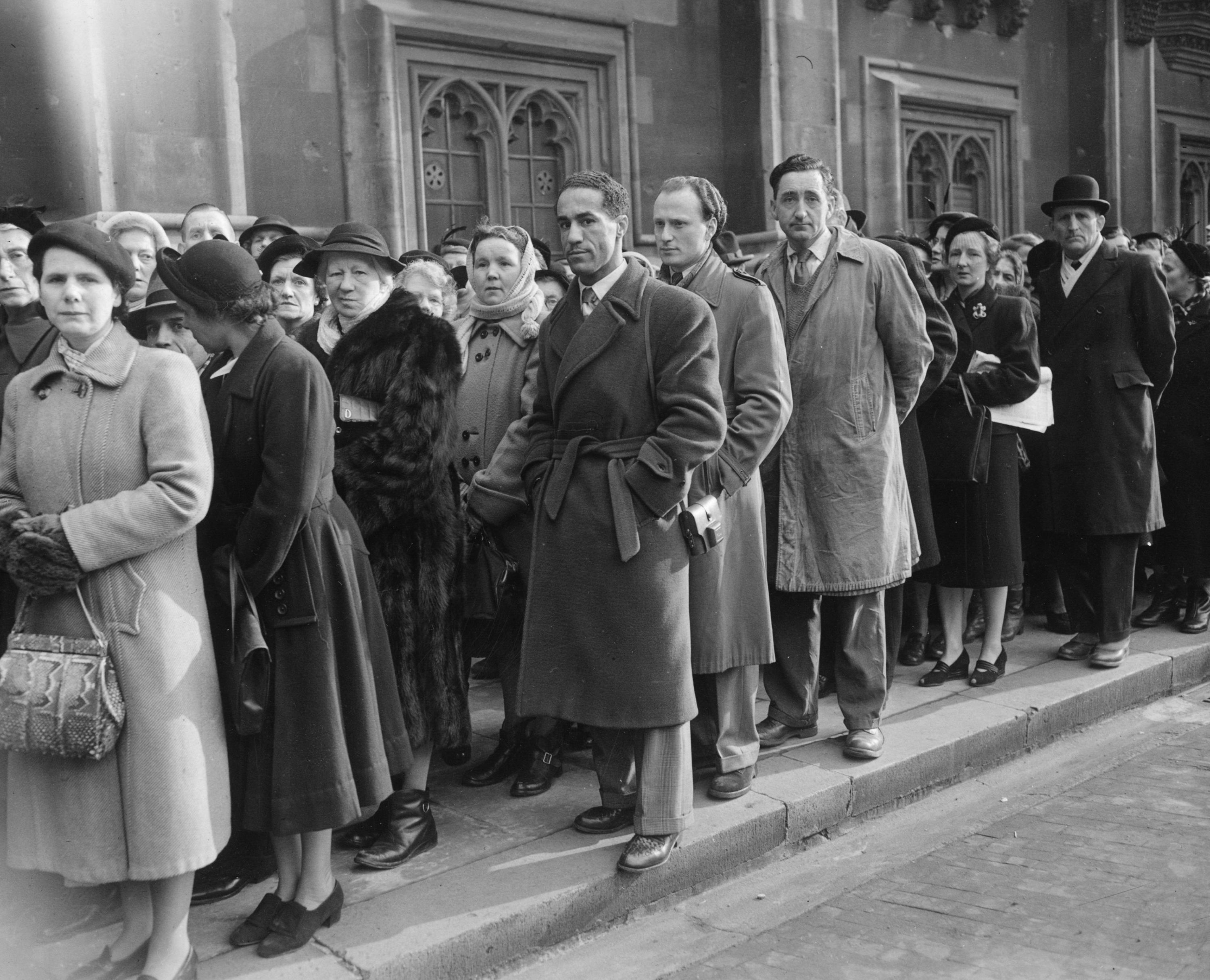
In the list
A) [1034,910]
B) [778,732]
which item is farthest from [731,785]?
[1034,910]

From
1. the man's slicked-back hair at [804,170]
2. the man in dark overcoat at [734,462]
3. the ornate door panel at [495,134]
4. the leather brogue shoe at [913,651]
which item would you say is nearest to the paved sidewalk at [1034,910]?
the man in dark overcoat at [734,462]

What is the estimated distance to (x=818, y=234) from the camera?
4938 mm

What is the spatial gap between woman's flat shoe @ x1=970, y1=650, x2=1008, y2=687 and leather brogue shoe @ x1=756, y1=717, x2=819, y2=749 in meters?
1.05

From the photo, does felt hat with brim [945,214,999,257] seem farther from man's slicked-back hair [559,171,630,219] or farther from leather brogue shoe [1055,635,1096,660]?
man's slicked-back hair [559,171,630,219]

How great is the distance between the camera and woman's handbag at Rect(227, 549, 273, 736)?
10.6ft

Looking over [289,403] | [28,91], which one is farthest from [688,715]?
[28,91]

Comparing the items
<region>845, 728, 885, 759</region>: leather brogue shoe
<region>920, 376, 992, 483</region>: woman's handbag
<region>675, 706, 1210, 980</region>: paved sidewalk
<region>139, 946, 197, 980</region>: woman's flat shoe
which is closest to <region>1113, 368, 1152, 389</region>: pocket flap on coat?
<region>920, 376, 992, 483</region>: woman's handbag

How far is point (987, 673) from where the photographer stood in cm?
583

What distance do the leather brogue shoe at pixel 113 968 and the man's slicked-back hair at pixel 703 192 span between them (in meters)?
2.69

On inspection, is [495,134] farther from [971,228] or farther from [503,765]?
[503,765]

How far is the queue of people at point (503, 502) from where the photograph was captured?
3.12m

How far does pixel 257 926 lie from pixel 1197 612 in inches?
207

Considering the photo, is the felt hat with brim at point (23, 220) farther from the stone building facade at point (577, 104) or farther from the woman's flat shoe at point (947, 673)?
the woman's flat shoe at point (947, 673)

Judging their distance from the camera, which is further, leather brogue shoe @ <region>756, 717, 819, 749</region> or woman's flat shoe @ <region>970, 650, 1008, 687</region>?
woman's flat shoe @ <region>970, 650, 1008, 687</region>
